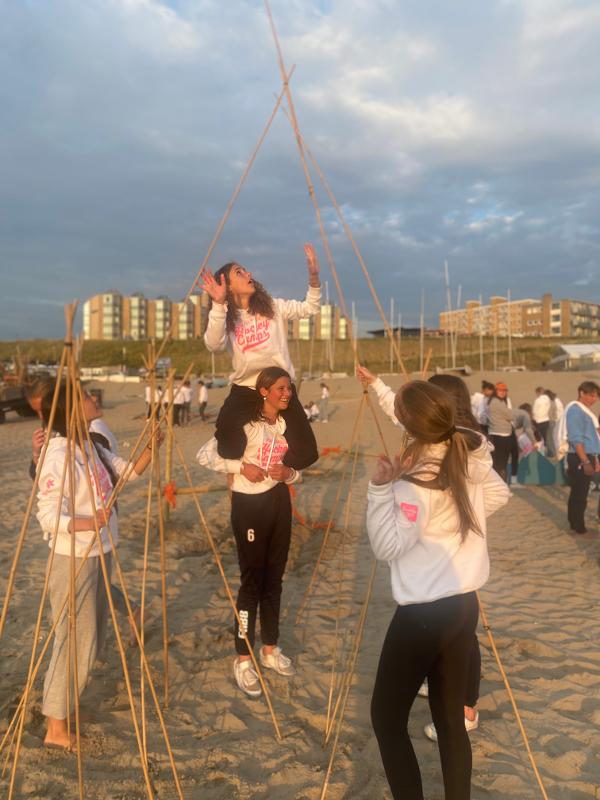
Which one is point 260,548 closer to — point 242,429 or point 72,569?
point 242,429

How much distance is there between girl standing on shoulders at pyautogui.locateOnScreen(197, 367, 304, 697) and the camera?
275 cm

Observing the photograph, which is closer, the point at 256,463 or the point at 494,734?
the point at 494,734

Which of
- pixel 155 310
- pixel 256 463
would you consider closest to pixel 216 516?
pixel 256 463

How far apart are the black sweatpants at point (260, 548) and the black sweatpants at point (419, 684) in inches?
43.6

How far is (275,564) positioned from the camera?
9.37 ft

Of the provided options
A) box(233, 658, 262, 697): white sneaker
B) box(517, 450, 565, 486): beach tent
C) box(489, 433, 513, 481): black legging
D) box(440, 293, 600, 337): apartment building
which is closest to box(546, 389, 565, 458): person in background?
box(517, 450, 565, 486): beach tent

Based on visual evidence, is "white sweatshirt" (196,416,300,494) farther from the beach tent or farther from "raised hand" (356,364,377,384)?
the beach tent

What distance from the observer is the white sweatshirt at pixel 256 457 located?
9.07 feet

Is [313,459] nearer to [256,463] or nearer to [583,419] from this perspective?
[256,463]

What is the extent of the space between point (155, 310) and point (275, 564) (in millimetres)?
85474

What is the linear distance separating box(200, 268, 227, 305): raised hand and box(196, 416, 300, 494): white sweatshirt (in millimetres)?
638

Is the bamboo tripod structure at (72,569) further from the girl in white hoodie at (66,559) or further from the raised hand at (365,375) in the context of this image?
the raised hand at (365,375)

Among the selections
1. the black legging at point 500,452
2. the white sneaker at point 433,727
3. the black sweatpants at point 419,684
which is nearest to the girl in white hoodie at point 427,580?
the black sweatpants at point 419,684

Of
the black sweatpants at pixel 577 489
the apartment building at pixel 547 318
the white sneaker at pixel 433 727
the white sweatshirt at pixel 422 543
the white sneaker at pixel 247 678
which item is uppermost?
the apartment building at pixel 547 318
